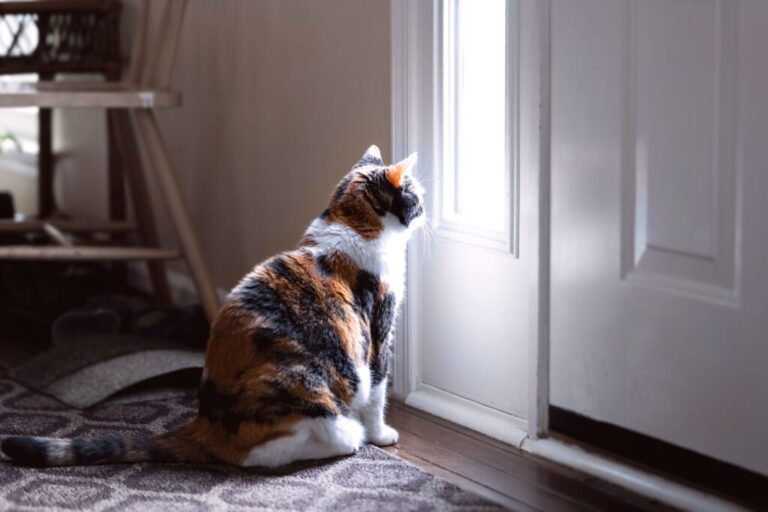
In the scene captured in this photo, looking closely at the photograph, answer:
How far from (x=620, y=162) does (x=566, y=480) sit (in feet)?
1.63

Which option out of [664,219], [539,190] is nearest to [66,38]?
[539,190]

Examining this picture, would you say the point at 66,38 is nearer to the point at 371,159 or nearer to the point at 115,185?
the point at 115,185

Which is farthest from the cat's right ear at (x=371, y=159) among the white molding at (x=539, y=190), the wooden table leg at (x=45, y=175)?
the wooden table leg at (x=45, y=175)

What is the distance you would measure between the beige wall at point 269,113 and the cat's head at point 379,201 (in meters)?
0.28

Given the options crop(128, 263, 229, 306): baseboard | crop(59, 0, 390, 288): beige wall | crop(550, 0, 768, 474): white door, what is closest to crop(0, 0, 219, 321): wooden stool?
crop(59, 0, 390, 288): beige wall

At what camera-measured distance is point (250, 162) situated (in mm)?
2742

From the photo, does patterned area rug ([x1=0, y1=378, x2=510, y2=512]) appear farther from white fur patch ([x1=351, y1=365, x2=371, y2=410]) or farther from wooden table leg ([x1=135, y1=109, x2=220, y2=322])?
wooden table leg ([x1=135, y1=109, x2=220, y2=322])

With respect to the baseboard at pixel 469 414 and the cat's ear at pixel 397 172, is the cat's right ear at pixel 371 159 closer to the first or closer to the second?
the cat's ear at pixel 397 172

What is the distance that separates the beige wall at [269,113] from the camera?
2326mm

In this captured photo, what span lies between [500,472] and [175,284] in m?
1.45

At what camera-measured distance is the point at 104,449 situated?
1866 mm

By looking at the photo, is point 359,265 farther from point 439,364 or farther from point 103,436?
point 103,436

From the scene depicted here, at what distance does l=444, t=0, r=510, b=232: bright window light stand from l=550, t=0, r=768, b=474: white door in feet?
0.60

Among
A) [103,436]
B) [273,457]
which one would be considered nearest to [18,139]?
[103,436]
